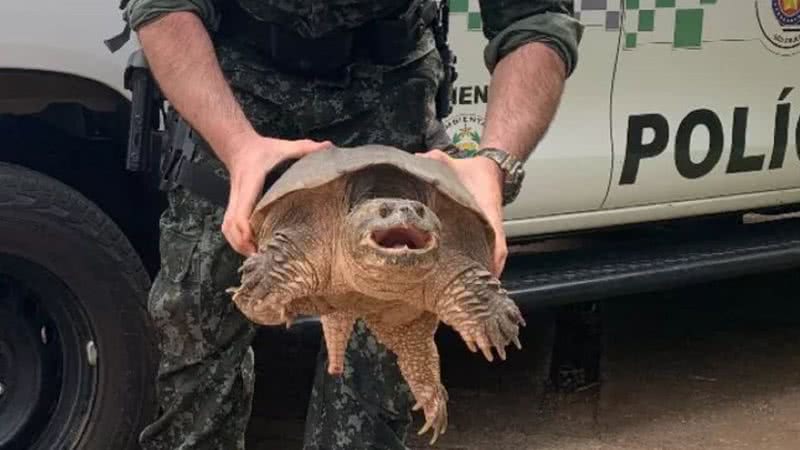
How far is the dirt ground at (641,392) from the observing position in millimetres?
3770

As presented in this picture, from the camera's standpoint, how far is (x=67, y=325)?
115 inches

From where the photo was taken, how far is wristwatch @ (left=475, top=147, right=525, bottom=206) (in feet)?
5.98

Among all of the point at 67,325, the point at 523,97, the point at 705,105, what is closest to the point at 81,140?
the point at 67,325

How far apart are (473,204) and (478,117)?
1.70 meters

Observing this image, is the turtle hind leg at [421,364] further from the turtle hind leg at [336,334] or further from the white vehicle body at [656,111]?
the white vehicle body at [656,111]

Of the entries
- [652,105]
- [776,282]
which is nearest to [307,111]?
[652,105]

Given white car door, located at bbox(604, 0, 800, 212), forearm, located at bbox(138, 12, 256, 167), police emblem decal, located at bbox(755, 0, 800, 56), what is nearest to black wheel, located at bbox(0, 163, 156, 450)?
forearm, located at bbox(138, 12, 256, 167)

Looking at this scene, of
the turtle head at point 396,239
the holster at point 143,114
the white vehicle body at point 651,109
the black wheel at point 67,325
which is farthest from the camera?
the white vehicle body at point 651,109

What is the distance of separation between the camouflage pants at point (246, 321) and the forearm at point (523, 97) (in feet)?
0.75

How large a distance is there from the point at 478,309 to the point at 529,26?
2.22 feet

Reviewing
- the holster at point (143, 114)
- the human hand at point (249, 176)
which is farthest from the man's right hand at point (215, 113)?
the holster at point (143, 114)

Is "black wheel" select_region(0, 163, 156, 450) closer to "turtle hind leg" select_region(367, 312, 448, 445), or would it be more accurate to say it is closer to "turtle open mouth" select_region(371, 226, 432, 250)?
"turtle hind leg" select_region(367, 312, 448, 445)

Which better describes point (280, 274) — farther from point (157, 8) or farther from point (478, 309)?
point (157, 8)

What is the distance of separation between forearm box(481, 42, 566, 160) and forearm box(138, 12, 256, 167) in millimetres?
369
